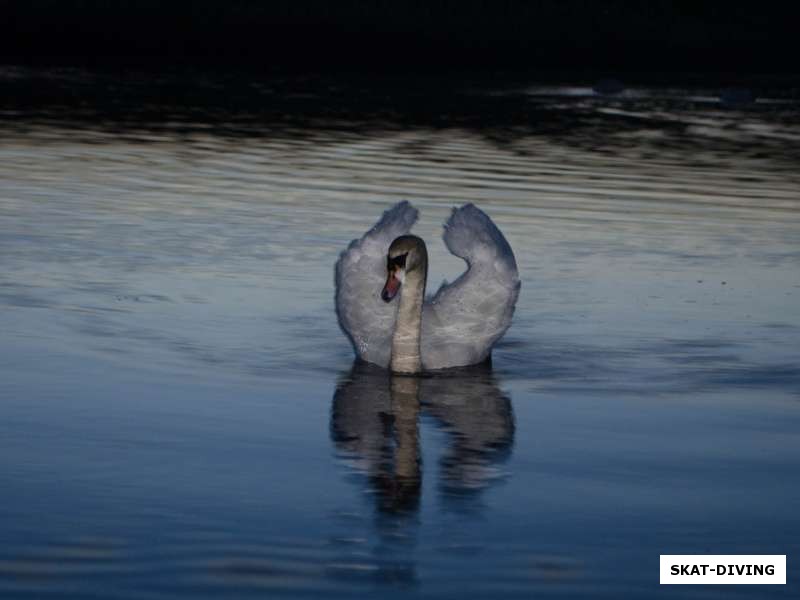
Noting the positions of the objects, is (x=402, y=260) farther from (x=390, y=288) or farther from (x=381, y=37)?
(x=381, y=37)

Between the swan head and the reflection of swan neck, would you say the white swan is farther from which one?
the reflection of swan neck

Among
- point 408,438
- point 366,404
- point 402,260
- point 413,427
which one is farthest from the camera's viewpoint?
point 402,260

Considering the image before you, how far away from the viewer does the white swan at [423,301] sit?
1280 cm

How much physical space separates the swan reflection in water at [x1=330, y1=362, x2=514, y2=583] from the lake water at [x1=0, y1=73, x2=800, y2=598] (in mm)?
26

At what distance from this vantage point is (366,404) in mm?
12000

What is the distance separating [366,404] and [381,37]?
1857 inches

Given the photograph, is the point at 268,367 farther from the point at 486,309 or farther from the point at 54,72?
the point at 54,72

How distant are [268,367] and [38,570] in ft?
15.2

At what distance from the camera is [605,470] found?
10281mm

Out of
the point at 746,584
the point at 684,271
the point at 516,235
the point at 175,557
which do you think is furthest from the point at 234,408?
the point at 516,235

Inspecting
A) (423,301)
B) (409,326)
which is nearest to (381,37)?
(423,301)

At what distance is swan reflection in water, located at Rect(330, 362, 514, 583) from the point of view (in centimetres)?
918

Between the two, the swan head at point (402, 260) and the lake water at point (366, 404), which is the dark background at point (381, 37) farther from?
the swan head at point (402, 260)

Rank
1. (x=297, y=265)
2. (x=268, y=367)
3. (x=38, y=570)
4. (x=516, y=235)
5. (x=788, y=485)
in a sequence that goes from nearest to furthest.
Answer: (x=38, y=570)
(x=788, y=485)
(x=268, y=367)
(x=297, y=265)
(x=516, y=235)
